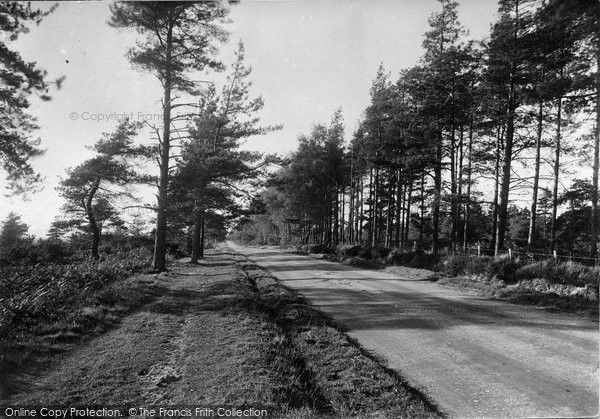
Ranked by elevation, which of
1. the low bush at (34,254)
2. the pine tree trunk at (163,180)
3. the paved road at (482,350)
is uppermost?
the pine tree trunk at (163,180)

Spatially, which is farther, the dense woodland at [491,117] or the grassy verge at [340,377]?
the dense woodland at [491,117]

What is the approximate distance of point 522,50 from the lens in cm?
1602

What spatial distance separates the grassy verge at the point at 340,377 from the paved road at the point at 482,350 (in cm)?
40

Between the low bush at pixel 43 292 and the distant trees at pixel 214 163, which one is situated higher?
the distant trees at pixel 214 163

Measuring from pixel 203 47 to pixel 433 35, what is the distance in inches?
561

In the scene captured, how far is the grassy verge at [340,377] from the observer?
3979 millimetres

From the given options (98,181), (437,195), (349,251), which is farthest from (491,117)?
(98,181)

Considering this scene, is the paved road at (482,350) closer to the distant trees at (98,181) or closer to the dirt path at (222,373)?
the dirt path at (222,373)

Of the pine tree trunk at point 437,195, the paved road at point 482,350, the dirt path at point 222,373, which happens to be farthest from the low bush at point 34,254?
the pine tree trunk at point 437,195

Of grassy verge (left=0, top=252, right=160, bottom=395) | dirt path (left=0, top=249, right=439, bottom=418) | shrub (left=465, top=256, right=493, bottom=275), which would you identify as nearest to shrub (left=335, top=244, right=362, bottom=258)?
shrub (left=465, top=256, right=493, bottom=275)

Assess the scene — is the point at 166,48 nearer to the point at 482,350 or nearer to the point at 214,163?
the point at 214,163

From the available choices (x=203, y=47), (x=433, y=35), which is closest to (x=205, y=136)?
(x=203, y=47)

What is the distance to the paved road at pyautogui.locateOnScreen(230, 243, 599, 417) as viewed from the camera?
162 inches

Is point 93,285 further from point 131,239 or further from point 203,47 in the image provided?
point 131,239
